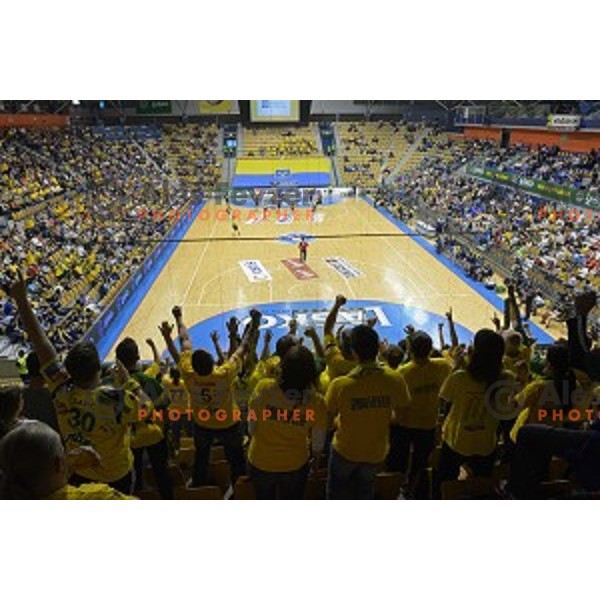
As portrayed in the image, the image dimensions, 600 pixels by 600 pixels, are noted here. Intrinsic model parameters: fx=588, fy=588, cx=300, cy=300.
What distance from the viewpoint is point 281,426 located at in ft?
9.99

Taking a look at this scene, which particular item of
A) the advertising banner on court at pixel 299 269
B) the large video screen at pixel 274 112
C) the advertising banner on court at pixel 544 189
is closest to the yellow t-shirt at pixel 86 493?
the advertising banner on court at pixel 299 269

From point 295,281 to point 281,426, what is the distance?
1343 cm

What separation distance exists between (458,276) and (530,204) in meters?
5.27

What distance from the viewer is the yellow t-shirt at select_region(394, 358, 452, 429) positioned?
369 cm

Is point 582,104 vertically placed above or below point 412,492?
above

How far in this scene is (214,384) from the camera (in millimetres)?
3775

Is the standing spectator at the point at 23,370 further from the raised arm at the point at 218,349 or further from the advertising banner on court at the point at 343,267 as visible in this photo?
the advertising banner on court at the point at 343,267

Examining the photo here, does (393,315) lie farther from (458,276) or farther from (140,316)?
(140,316)

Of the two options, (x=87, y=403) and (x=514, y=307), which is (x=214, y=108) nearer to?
(x=514, y=307)

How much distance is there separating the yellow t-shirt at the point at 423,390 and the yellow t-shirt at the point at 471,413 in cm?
31

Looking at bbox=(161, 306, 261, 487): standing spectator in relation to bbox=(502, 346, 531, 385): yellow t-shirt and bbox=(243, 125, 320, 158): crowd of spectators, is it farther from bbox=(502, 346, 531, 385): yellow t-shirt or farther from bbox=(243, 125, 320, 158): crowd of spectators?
bbox=(243, 125, 320, 158): crowd of spectators

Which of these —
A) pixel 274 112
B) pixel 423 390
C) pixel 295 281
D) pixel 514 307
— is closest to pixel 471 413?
pixel 423 390

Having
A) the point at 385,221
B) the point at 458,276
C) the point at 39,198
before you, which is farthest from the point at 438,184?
the point at 39,198

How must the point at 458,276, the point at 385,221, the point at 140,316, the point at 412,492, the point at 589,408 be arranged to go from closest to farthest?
the point at 589,408
the point at 412,492
the point at 140,316
the point at 458,276
the point at 385,221
